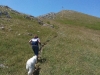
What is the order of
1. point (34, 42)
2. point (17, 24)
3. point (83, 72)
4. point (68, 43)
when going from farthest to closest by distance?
point (17, 24), point (68, 43), point (34, 42), point (83, 72)

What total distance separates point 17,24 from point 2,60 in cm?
1669

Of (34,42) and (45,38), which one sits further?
(45,38)

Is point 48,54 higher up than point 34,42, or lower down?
lower down

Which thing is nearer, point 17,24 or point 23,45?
point 23,45

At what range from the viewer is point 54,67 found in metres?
22.3

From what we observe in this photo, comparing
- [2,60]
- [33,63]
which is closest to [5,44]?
[2,60]

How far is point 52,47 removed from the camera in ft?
97.3

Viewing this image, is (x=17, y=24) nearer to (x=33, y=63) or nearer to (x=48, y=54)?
(x=48, y=54)

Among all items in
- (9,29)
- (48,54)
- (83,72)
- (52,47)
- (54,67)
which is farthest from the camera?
(9,29)

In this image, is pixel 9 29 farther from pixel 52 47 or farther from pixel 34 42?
pixel 34 42

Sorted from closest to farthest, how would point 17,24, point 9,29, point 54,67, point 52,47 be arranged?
point 54,67 → point 52,47 → point 9,29 → point 17,24

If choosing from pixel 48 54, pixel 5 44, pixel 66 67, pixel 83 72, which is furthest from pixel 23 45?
pixel 83 72

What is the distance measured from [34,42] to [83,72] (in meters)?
6.34

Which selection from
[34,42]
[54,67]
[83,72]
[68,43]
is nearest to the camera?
[83,72]
